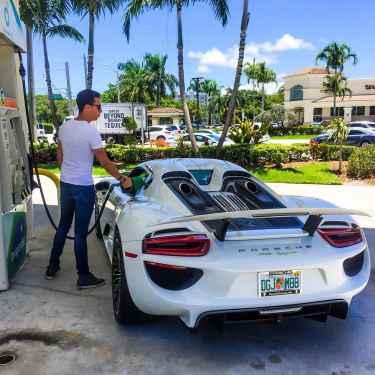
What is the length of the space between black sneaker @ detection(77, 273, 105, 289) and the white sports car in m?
1.00

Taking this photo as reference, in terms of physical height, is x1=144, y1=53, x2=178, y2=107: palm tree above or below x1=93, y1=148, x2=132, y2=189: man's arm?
above

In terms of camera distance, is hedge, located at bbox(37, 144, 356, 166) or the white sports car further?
hedge, located at bbox(37, 144, 356, 166)

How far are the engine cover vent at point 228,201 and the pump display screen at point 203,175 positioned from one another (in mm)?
187

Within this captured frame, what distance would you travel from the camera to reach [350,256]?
10.2 feet

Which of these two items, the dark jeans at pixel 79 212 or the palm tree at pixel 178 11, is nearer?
the dark jeans at pixel 79 212

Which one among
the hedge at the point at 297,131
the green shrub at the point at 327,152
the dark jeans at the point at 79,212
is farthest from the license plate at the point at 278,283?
the hedge at the point at 297,131

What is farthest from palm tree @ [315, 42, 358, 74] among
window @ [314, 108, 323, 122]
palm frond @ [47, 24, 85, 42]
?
palm frond @ [47, 24, 85, 42]

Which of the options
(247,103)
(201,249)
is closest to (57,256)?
(201,249)

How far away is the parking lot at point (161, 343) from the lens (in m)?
2.98

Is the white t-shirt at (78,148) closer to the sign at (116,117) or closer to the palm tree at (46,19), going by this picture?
the palm tree at (46,19)

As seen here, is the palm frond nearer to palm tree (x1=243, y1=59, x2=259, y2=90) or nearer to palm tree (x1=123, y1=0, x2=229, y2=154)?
palm tree (x1=123, y1=0, x2=229, y2=154)

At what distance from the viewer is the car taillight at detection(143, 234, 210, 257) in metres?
2.93

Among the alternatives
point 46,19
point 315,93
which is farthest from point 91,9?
point 315,93

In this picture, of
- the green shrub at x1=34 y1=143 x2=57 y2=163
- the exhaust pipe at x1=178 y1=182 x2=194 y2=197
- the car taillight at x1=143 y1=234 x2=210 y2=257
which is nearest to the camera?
the car taillight at x1=143 y1=234 x2=210 y2=257
